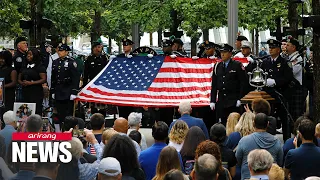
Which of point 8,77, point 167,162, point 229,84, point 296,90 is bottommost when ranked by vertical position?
point 167,162

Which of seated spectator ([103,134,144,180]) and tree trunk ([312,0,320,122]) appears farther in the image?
tree trunk ([312,0,320,122])

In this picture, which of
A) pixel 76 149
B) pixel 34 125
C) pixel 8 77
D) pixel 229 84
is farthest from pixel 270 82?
pixel 76 149

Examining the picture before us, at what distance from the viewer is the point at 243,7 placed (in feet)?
103

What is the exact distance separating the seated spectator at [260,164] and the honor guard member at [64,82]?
9.20m

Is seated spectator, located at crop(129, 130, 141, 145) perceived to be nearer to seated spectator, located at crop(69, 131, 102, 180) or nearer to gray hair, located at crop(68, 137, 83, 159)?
seated spectator, located at crop(69, 131, 102, 180)

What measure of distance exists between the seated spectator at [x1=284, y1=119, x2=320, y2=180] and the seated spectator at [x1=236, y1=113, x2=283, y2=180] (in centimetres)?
46

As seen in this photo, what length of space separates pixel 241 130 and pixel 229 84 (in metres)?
5.05

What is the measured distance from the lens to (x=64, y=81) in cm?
1784

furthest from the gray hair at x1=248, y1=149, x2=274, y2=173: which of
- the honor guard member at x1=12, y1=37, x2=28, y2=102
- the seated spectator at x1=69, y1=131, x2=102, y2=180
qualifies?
the honor guard member at x1=12, y1=37, x2=28, y2=102

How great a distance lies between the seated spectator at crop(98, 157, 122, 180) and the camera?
816 centimetres

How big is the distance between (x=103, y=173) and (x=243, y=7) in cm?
2372

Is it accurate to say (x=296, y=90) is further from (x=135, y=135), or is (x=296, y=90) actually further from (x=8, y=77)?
(x=135, y=135)

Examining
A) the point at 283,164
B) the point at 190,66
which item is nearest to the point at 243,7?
the point at 190,66

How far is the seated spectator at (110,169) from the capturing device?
26.8 ft
